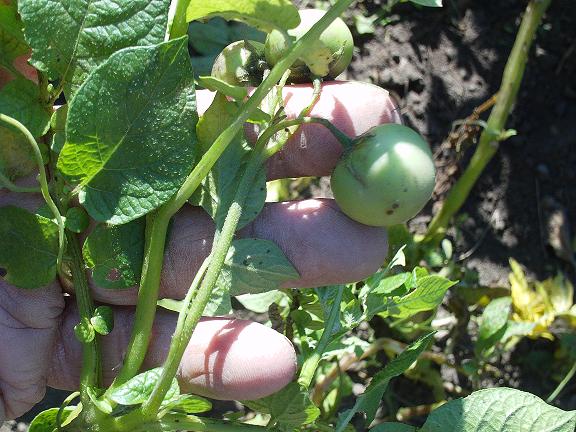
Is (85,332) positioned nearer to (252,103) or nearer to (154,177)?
(154,177)

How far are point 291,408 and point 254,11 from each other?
56cm

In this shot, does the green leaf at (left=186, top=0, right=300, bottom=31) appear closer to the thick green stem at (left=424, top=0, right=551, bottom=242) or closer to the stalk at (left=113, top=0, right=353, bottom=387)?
the stalk at (left=113, top=0, right=353, bottom=387)

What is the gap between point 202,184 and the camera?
3.52ft

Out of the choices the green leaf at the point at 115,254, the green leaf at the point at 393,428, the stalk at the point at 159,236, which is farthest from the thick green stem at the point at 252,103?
the green leaf at the point at 393,428

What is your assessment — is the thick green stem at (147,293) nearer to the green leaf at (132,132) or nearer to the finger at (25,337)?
the green leaf at (132,132)

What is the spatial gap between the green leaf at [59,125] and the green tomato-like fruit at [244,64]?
259 mm

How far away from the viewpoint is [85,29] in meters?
1.00

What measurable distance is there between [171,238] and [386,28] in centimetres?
128

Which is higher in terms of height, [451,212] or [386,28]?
[386,28]

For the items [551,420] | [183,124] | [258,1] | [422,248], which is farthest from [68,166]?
[422,248]

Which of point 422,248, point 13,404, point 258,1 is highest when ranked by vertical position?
point 258,1

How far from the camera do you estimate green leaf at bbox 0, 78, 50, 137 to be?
3.34ft

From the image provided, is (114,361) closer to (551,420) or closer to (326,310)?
(326,310)

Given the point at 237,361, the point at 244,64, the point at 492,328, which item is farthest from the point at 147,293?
the point at 492,328
